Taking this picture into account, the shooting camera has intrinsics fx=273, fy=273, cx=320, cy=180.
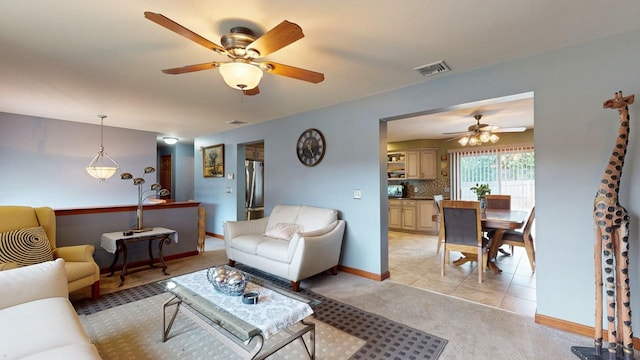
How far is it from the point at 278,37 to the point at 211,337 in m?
2.25

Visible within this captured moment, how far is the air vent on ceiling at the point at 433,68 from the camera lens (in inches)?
101

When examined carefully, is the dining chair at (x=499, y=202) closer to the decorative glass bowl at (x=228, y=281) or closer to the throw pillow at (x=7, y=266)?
the decorative glass bowl at (x=228, y=281)

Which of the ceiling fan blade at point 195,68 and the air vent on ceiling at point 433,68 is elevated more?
the air vent on ceiling at point 433,68

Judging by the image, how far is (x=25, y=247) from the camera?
97.7 inches

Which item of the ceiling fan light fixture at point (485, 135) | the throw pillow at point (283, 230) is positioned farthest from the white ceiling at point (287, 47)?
the ceiling fan light fixture at point (485, 135)

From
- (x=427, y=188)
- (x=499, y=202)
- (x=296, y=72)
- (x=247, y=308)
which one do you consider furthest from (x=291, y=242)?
(x=427, y=188)

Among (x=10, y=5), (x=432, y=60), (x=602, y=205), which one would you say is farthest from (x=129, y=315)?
(x=602, y=205)

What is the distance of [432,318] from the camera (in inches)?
97.4

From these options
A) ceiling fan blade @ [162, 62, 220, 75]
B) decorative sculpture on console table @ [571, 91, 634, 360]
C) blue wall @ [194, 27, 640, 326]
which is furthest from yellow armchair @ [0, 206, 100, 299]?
decorative sculpture on console table @ [571, 91, 634, 360]

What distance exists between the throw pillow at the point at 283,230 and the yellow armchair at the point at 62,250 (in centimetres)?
192

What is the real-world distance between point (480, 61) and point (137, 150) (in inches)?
240

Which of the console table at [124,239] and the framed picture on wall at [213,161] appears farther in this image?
the framed picture on wall at [213,161]

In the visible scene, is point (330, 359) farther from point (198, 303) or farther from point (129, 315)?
point (129, 315)

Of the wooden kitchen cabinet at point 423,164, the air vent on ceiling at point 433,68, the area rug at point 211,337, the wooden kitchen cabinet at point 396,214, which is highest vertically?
the air vent on ceiling at point 433,68
